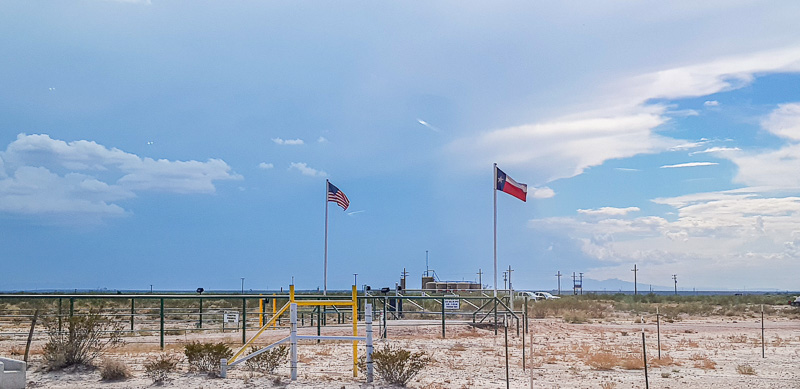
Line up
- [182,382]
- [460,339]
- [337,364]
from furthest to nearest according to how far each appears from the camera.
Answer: [460,339], [337,364], [182,382]

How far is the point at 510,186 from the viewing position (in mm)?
29781

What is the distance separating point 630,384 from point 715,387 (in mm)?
1688

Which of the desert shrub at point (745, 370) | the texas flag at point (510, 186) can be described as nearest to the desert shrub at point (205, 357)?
the desert shrub at point (745, 370)

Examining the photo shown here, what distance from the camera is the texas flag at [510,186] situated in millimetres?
29375

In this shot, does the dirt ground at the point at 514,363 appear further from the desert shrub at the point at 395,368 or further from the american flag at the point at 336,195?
the american flag at the point at 336,195

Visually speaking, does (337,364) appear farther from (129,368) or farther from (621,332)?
(621,332)

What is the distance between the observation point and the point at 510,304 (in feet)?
97.0

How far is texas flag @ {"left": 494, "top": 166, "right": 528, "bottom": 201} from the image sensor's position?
1156 inches

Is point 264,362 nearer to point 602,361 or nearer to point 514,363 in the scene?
point 514,363

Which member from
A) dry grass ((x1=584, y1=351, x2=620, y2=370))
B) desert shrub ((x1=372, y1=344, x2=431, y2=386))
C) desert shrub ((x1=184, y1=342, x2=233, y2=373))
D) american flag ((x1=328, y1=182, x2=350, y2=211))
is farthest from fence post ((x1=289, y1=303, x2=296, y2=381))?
american flag ((x1=328, y1=182, x2=350, y2=211))

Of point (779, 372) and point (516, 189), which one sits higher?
point (516, 189)

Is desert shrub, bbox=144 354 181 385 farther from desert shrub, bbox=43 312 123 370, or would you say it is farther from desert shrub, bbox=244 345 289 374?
desert shrub, bbox=43 312 123 370

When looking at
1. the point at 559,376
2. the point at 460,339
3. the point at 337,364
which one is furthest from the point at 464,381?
the point at 460,339

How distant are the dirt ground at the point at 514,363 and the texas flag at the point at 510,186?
5502 millimetres
